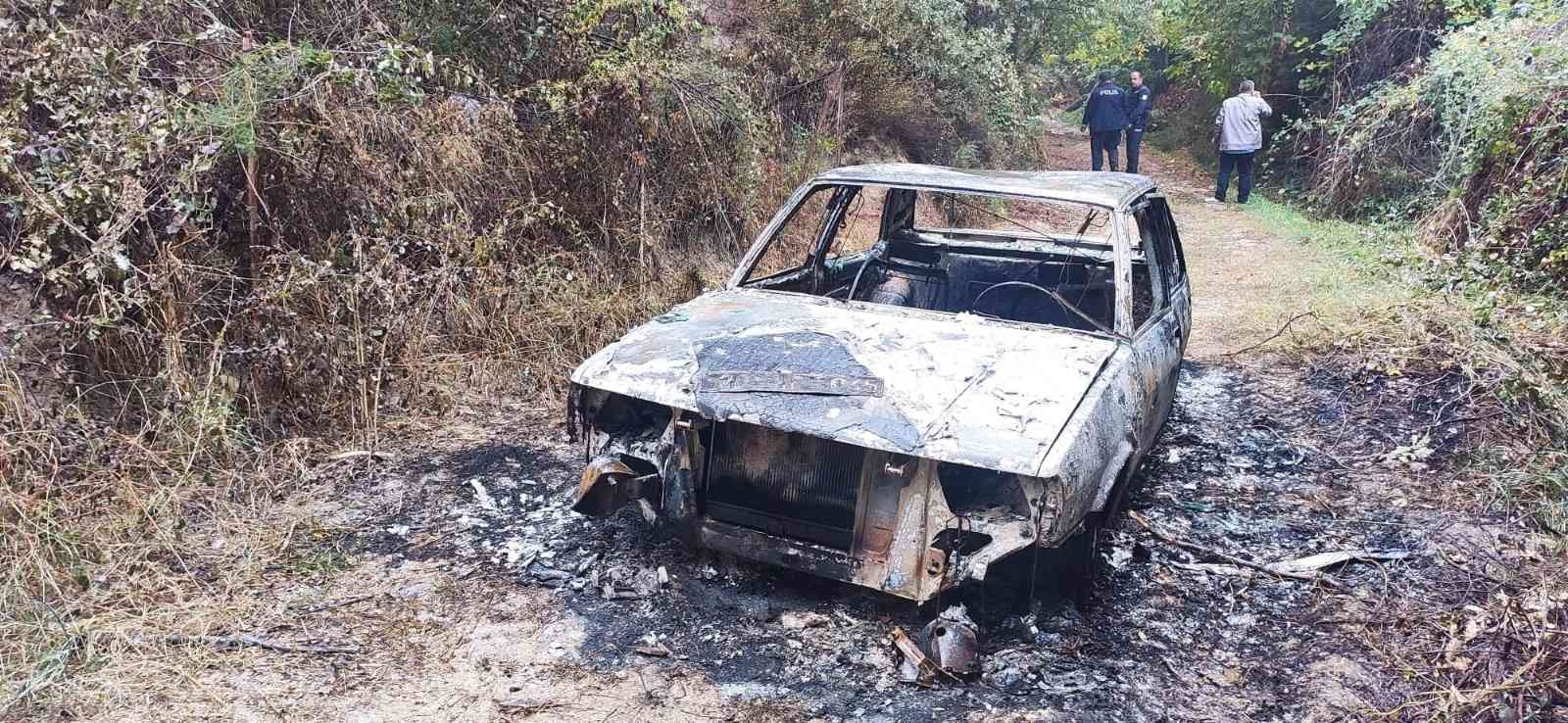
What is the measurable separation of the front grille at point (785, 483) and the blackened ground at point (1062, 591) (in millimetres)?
373

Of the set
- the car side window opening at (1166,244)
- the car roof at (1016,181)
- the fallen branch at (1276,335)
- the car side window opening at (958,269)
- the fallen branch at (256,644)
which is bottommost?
the fallen branch at (256,644)

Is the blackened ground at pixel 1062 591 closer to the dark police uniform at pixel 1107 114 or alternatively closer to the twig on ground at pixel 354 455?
the twig on ground at pixel 354 455

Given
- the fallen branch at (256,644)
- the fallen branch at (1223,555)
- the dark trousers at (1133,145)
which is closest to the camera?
the fallen branch at (256,644)

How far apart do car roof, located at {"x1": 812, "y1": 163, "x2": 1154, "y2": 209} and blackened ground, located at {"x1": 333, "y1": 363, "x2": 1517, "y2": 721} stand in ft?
4.61

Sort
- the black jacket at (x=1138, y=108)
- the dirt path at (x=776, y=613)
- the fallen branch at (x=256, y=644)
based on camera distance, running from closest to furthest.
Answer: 1. the dirt path at (x=776, y=613)
2. the fallen branch at (x=256, y=644)
3. the black jacket at (x=1138, y=108)

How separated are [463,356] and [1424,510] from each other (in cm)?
486

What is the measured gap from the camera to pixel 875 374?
3492 mm

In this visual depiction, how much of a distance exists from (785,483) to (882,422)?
0.46m

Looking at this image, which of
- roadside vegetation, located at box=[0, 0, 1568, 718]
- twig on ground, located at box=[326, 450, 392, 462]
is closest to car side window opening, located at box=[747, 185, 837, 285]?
roadside vegetation, located at box=[0, 0, 1568, 718]

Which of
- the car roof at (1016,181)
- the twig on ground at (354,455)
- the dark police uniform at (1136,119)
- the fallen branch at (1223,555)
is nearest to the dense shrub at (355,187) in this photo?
the twig on ground at (354,455)

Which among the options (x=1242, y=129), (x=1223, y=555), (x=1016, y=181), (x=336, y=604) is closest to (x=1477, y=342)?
(x=1223, y=555)

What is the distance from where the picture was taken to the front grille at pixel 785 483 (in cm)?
335

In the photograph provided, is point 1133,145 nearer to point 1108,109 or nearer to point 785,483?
point 1108,109

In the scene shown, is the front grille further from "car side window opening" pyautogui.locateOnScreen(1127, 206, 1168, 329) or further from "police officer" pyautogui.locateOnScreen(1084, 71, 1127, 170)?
"police officer" pyautogui.locateOnScreen(1084, 71, 1127, 170)
